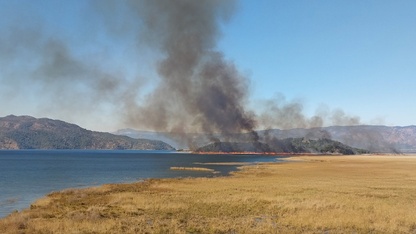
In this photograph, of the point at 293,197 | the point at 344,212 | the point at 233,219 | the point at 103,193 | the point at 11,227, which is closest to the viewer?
the point at 11,227

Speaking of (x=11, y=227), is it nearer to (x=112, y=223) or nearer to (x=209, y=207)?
(x=112, y=223)

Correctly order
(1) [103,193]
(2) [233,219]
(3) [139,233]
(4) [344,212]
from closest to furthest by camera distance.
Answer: (3) [139,233]
(2) [233,219]
(4) [344,212]
(1) [103,193]

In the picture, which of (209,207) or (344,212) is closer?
(344,212)

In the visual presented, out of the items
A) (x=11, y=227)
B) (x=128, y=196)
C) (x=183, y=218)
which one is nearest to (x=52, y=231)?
(x=11, y=227)

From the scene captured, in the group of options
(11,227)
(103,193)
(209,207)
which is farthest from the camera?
(103,193)

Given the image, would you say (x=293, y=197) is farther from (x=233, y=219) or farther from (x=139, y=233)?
(x=139, y=233)

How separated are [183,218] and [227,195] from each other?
14.8 meters

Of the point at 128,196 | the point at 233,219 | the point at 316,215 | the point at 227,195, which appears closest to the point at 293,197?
the point at 227,195

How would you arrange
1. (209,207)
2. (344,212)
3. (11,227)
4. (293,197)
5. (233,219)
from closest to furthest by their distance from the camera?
(11,227) → (233,219) → (344,212) → (209,207) → (293,197)

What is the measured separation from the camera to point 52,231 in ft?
82.3

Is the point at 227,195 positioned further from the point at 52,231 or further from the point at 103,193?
the point at 52,231

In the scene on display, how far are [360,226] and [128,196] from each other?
27.3m

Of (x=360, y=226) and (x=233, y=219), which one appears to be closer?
(x=360, y=226)

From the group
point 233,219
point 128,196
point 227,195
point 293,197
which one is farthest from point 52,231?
point 293,197
